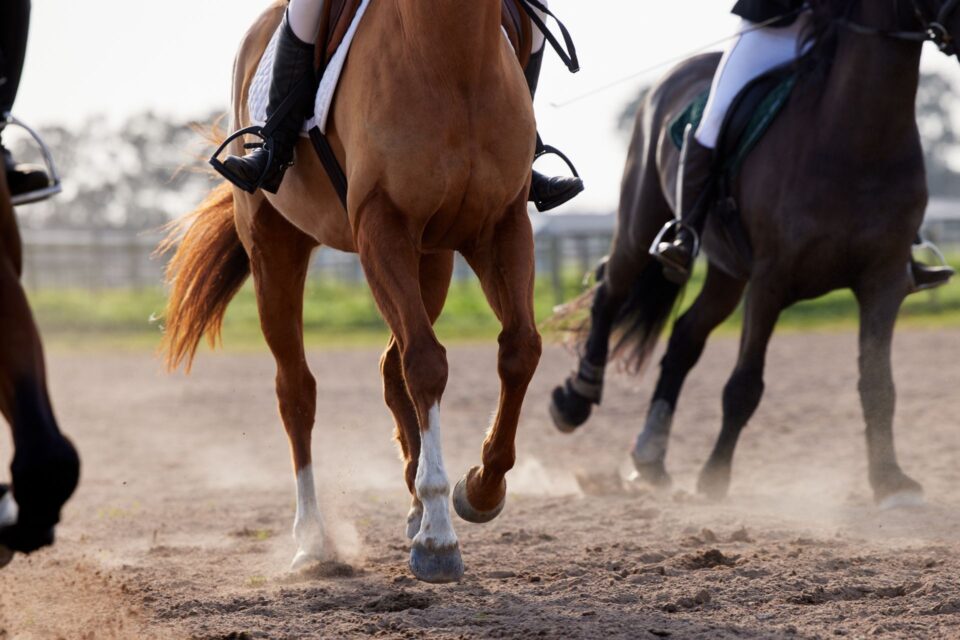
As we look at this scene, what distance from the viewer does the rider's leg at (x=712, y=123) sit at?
791 centimetres

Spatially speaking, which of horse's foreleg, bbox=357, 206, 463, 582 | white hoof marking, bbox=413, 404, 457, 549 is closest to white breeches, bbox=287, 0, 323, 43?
horse's foreleg, bbox=357, 206, 463, 582

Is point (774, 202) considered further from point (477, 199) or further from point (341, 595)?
point (341, 595)

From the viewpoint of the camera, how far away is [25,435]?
144 inches

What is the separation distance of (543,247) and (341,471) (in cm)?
1887

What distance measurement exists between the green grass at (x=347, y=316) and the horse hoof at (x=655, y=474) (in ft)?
34.8

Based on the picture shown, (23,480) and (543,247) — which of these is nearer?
(23,480)

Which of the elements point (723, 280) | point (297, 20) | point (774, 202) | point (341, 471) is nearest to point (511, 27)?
point (297, 20)

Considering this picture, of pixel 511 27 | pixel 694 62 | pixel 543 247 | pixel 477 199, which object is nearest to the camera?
pixel 477 199

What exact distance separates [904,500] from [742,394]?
1167 millimetres

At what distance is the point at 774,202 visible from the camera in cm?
741

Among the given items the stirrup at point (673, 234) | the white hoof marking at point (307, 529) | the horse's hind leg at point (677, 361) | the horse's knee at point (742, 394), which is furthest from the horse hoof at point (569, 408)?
the white hoof marking at point (307, 529)

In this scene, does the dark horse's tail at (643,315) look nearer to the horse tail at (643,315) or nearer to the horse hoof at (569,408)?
the horse tail at (643,315)

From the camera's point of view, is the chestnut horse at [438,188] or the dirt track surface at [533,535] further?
the chestnut horse at [438,188]

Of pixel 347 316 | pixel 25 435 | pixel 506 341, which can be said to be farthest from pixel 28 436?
pixel 347 316
